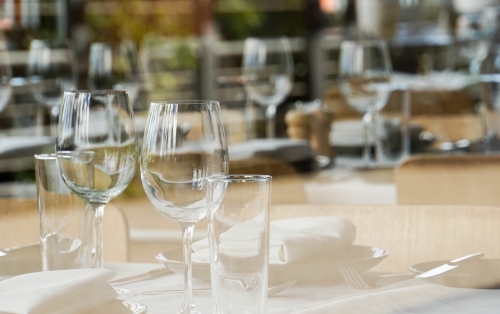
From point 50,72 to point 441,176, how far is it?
189 cm

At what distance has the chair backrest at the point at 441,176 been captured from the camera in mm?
1541

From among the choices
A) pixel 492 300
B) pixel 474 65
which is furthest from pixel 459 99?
pixel 492 300

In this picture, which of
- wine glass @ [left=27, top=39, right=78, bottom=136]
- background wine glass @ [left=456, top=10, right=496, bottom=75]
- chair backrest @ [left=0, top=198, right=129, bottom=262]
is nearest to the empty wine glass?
wine glass @ [left=27, top=39, right=78, bottom=136]

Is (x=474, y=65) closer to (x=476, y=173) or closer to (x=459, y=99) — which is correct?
(x=459, y=99)

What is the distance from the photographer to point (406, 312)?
2.37ft

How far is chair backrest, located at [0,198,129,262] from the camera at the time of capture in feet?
4.01

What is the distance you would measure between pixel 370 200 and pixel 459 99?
2916 mm

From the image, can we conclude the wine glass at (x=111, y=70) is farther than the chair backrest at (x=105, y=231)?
Yes

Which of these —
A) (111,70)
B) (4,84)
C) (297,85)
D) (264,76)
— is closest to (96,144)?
(264,76)

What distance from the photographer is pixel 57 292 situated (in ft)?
2.25

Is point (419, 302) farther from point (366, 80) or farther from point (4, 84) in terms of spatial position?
point (4, 84)

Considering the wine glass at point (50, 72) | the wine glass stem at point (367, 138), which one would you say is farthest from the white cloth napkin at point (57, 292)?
the wine glass at point (50, 72)

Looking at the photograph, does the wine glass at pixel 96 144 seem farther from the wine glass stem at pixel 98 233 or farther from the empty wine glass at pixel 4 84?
the empty wine glass at pixel 4 84

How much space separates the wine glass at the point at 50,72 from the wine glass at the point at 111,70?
9 cm
